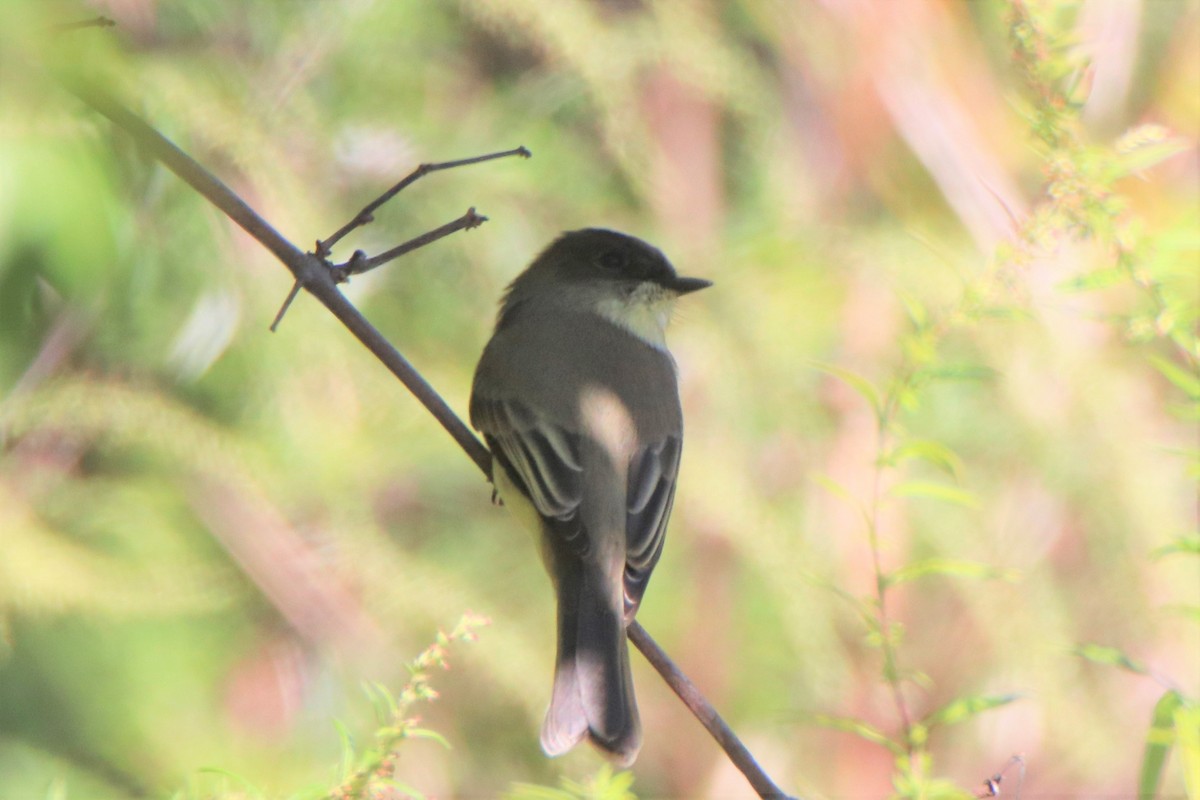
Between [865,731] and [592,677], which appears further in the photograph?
[592,677]

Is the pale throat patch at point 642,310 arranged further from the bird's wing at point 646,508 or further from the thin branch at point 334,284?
the thin branch at point 334,284

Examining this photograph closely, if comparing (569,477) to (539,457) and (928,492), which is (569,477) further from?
(928,492)

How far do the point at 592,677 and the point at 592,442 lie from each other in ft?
1.77

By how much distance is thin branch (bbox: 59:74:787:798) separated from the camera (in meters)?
1.28

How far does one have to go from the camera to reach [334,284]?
1685 mm

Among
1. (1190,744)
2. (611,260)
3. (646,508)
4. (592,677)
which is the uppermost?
(611,260)

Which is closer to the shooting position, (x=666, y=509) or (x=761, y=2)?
(x=666, y=509)

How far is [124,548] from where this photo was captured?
→ 380 cm

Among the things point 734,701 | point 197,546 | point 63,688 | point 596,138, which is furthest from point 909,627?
point 63,688

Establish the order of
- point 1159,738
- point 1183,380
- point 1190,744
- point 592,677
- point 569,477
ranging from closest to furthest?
1. point 1190,744
2. point 1159,738
3. point 1183,380
4. point 592,677
5. point 569,477

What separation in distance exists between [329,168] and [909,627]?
8.11 feet

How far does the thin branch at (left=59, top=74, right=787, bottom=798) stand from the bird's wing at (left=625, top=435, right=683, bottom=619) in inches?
16.9

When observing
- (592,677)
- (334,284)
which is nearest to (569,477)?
(592,677)

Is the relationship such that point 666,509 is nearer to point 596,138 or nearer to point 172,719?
point 172,719
